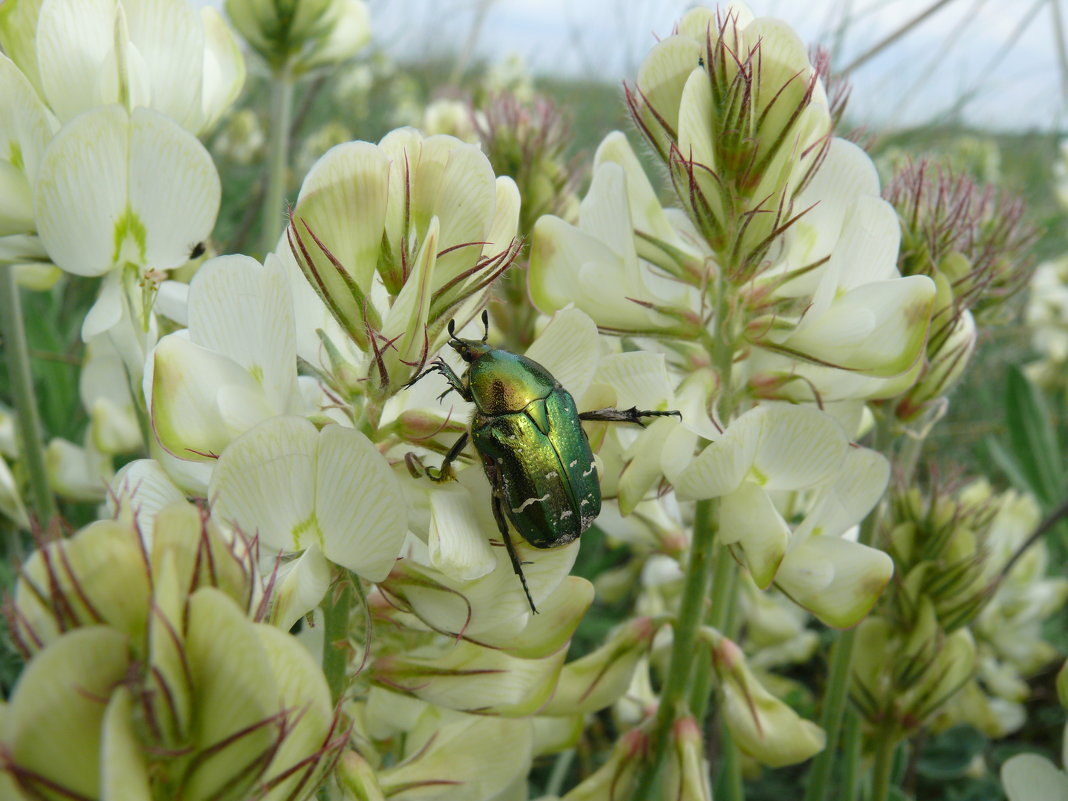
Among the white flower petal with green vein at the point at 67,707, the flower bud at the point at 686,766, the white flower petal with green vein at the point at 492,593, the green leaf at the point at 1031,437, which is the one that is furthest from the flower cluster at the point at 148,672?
the green leaf at the point at 1031,437

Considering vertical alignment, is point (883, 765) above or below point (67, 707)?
below

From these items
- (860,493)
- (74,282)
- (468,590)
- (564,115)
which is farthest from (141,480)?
(74,282)

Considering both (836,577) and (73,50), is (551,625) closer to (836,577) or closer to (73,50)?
(836,577)

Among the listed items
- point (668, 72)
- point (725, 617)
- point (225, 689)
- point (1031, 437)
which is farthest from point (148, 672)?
point (1031, 437)

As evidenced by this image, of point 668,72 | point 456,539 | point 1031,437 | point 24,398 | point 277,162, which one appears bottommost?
point 1031,437

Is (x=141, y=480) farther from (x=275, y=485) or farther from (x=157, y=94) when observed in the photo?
(x=157, y=94)

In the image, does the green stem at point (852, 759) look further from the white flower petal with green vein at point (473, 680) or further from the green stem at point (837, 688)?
the white flower petal with green vein at point (473, 680)

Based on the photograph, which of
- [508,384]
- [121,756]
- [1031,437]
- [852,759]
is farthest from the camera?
[1031,437]
